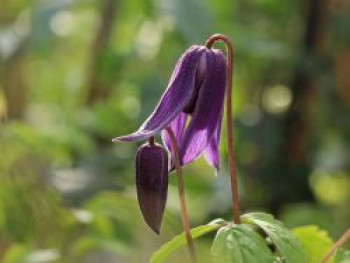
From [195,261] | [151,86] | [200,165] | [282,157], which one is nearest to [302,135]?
[282,157]

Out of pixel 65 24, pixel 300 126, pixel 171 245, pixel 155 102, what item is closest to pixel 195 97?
pixel 171 245

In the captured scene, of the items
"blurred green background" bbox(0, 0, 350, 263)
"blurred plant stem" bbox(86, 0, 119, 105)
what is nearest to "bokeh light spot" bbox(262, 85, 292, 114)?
"blurred green background" bbox(0, 0, 350, 263)

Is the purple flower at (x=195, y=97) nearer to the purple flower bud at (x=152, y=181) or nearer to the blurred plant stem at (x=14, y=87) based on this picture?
the purple flower bud at (x=152, y=181)

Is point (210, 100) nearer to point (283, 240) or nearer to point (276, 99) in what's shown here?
point (283, 240)

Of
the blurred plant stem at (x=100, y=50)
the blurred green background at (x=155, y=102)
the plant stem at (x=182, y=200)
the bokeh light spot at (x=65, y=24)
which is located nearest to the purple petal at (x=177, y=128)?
the plant stem at (x=182, y=200)

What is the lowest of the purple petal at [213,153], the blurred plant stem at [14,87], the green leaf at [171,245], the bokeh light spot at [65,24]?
the blurred plant stem at [14,87]

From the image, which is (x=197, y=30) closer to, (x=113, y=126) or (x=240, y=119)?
(x=113, y=126)

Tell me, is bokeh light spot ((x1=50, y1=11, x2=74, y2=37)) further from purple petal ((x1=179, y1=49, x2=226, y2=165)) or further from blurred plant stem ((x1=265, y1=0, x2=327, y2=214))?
purple petal ((x1=179, y1=49, x2=226, y2=165))
